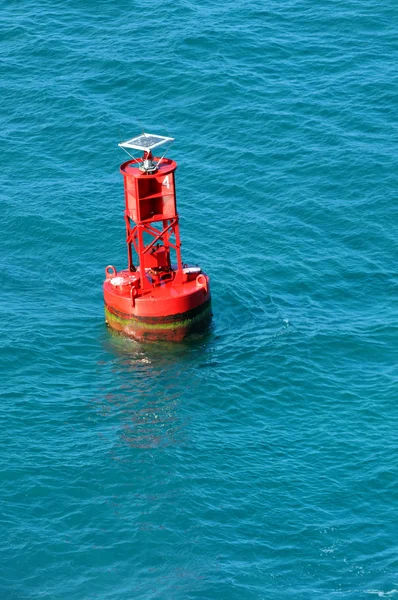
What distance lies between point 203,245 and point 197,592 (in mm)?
36154

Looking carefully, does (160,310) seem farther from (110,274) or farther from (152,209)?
(152,209)

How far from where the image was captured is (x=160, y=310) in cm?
7569

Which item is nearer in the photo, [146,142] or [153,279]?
[146,142]

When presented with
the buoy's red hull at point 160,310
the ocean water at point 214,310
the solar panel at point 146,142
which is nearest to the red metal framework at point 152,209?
the solar panel at point 146,142

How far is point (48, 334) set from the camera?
7725 cm

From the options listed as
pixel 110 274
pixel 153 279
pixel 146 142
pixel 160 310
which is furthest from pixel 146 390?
pixel 146 142

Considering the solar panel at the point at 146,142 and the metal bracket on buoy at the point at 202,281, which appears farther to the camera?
the metal bracket on buoy at the point at 202,281

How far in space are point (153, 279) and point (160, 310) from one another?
339cm

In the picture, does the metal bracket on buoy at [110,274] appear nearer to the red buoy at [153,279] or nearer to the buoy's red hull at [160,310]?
the red buoy at [153,279]

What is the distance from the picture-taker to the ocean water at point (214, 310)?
59312mm

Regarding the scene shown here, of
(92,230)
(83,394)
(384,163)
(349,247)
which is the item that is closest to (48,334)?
(83,394)

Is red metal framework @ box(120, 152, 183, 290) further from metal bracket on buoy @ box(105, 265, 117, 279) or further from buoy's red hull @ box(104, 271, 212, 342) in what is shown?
metal bracket on buoy @ box(105, 265, 117, 279)

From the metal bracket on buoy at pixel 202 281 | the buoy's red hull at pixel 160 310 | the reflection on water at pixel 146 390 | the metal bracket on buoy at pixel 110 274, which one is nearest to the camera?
the reflection on water at pixel 146 390

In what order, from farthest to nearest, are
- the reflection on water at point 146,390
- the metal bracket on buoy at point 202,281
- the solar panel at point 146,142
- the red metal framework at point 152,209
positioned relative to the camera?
the metal bracket on buoy at point 202,281, the red metal framework at point 152,209, the solar panel at point 146,142, the reflection on water at point 146,390
